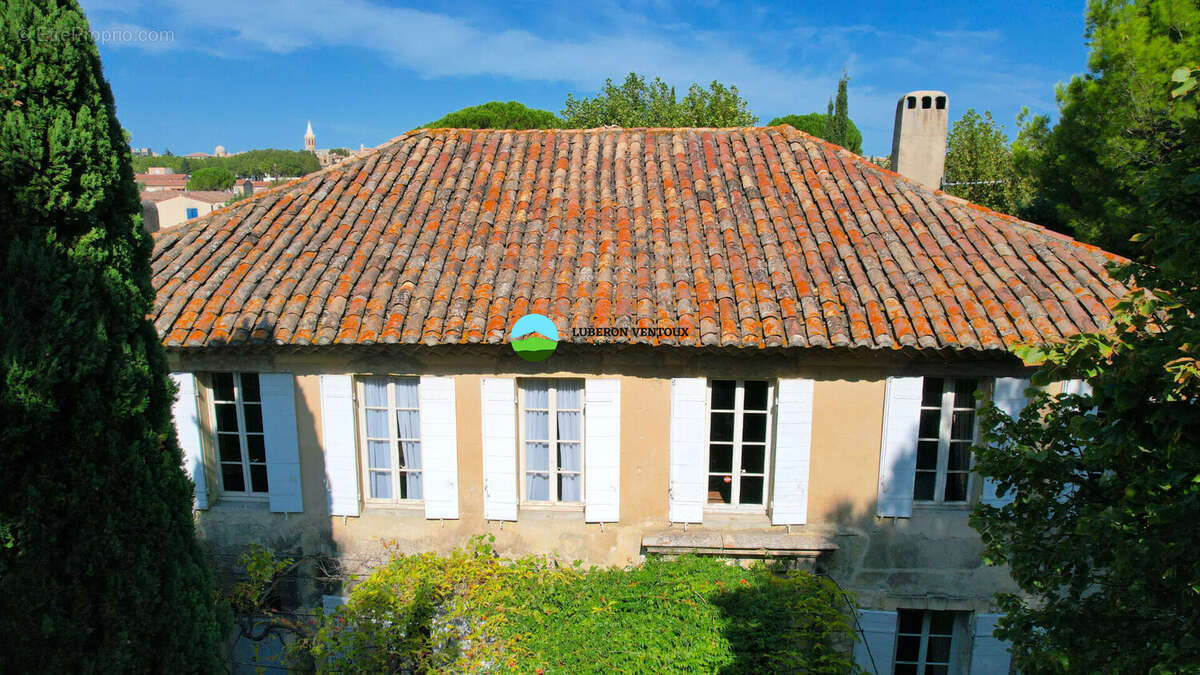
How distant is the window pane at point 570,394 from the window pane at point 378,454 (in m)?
2.27

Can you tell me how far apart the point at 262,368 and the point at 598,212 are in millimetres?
4698

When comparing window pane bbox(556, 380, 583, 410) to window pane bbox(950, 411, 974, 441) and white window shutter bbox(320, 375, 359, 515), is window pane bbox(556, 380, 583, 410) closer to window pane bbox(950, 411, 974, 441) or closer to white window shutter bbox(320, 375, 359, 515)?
white window shutter bbox(320, 375, 359, 515)

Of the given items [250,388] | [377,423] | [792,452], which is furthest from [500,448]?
[792,452]

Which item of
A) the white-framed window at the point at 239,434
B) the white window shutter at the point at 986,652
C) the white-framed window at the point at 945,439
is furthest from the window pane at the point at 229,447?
the white window shutter at the point at 986,652

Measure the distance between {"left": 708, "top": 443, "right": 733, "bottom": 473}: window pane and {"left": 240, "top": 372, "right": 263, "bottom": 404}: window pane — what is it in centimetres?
568

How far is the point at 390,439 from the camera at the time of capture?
297 inches

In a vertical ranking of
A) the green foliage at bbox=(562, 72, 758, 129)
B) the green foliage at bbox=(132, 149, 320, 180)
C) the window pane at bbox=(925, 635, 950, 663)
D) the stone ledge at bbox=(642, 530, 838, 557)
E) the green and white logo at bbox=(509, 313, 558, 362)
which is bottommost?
the window pane at bbox=(925, 635, 950, 663)

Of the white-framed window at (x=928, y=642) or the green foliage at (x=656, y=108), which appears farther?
the green foliage at (x=656, y=108)

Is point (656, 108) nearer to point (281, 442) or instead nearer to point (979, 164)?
point (979, 164)

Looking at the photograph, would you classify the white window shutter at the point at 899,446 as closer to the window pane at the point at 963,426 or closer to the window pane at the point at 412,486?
the window pane at the point at 963,426

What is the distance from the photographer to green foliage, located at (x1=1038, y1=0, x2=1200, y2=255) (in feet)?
40.5

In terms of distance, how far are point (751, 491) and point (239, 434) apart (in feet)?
21.1

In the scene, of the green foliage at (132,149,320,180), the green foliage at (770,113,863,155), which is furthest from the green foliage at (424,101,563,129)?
the green foliage at (132,149,320,180)

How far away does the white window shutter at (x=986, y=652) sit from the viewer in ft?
23.9
